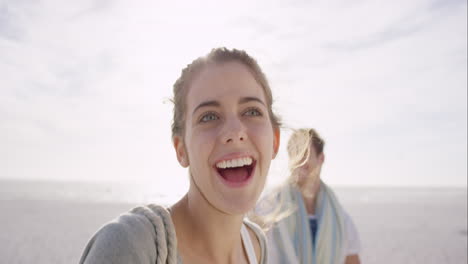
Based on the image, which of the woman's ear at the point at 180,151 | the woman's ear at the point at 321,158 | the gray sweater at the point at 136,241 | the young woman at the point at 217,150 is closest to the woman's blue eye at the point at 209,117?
the young woman at the point at 217,150

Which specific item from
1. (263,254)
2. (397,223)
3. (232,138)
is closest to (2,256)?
(263,254)

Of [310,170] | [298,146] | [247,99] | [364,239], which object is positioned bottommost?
[364,239]

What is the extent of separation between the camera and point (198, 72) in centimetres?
216

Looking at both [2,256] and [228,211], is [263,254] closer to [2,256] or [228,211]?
[228,211]

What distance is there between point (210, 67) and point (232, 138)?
44 cm

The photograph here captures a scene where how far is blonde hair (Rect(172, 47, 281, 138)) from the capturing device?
218cm

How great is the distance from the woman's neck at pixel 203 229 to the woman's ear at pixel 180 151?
0.56ft

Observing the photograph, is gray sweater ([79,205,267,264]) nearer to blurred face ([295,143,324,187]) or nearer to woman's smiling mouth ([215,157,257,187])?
woman's smiling mouth ([215,157,257,187])

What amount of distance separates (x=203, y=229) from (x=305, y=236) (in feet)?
9.72

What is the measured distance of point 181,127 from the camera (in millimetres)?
Result: 2240

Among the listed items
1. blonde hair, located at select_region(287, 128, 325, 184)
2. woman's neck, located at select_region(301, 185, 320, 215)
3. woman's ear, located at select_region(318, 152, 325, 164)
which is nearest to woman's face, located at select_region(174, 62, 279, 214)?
blonde hair, located at select_region(287, 128, 325, 184)

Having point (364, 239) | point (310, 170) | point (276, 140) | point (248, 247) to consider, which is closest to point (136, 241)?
point (248, 247)

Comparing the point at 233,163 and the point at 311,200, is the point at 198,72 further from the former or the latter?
the point at 311,200

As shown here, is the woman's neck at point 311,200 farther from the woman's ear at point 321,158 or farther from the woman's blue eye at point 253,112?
the woman's blue eye at point 253,112
